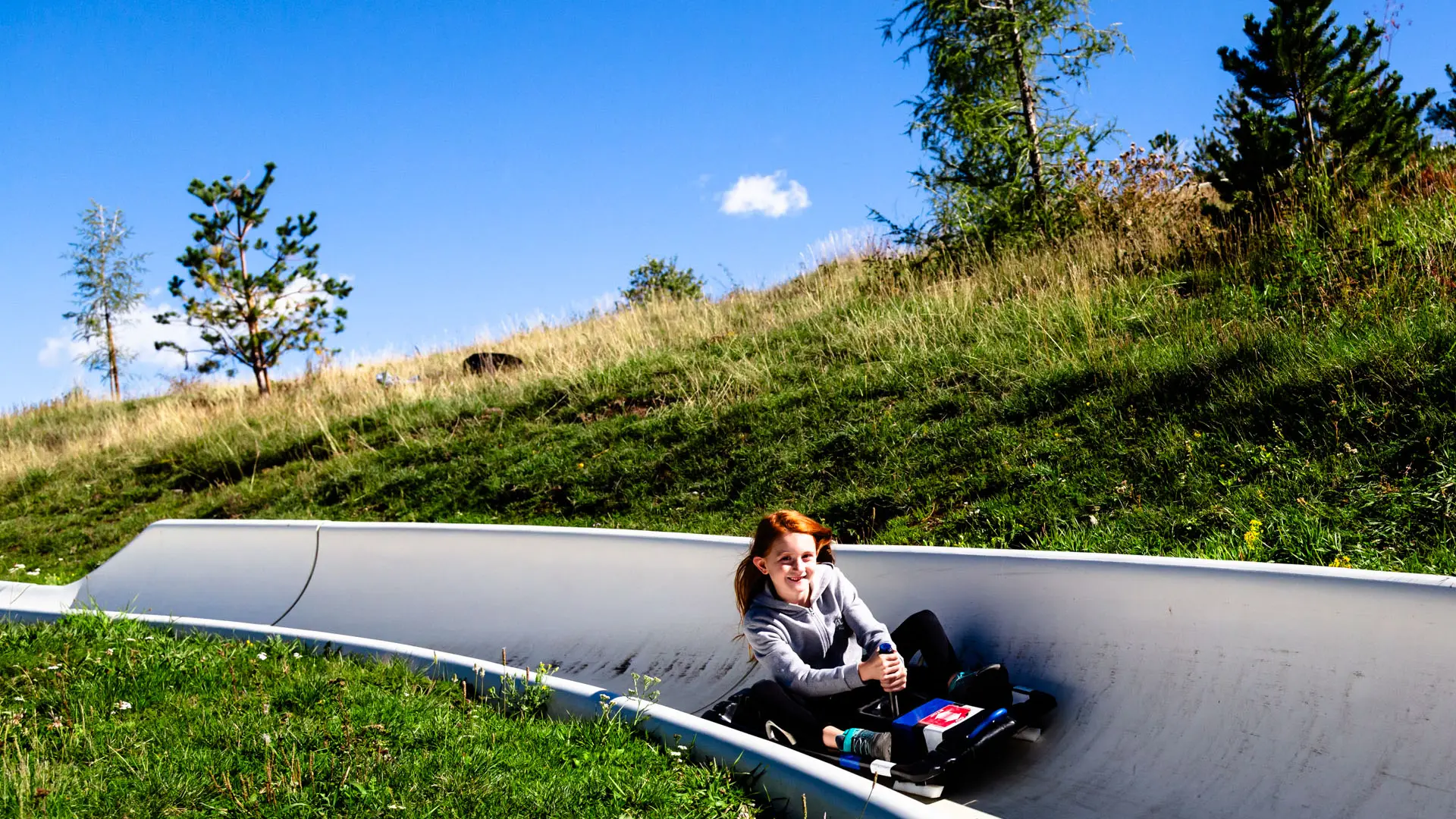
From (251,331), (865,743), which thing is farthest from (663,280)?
(865,743)

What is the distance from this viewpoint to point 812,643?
361 cm

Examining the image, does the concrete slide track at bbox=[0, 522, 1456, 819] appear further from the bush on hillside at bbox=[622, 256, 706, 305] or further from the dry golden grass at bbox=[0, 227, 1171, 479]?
the bush on hillside at bbox=[622, 256, 706, 305]

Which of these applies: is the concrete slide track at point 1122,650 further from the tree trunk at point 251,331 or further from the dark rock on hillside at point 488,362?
the tree trunk at point 251,331

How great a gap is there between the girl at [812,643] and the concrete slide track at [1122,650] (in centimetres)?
33

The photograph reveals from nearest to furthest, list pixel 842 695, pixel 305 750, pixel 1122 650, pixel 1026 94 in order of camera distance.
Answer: pixel 305 750
pixel 1122 650
pixel 842 695
pixel 1026 94

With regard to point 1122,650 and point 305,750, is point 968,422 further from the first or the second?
point 305,750

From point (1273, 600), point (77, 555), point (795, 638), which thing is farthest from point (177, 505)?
point (1273, 600)

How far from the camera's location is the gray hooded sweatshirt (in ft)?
11.4

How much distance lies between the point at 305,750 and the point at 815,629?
168cm

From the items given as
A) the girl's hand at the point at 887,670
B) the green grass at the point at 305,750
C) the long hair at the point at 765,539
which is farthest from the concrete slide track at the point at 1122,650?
the green grass at the point at 305,750

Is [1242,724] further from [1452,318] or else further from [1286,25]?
[1286,25]

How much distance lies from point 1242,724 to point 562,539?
334cm

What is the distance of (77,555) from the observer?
32.0 ft

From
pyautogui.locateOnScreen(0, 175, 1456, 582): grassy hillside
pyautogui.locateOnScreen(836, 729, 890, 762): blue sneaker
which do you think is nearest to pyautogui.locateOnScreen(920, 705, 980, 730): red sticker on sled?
pyautogui.locateOnScreen(836, 729, 890, 762): blue sneaker
